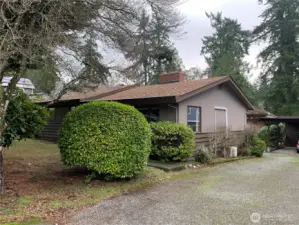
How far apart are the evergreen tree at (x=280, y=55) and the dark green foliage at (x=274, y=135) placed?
6.70m

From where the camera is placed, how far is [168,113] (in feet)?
33.4

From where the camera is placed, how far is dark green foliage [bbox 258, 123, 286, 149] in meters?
19.7

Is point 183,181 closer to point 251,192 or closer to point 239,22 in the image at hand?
point 251,192

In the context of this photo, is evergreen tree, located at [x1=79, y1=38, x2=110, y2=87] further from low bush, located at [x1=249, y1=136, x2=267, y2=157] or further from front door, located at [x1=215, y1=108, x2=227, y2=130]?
low bush, located at [x1=249, y1=136, x2=267, y2=157]

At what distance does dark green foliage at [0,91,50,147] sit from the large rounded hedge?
0.81 meters

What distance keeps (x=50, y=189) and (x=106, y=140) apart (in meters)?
1.66

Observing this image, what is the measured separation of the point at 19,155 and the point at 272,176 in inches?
347

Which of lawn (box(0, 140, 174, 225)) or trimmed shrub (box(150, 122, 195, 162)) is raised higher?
trimmed shrub (box(150, 122, 195, 162))

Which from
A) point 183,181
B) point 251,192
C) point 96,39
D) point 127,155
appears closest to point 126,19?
point 96,39

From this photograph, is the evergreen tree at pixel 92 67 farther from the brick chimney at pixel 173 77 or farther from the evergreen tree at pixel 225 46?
the evergreen tree at pixel 225 46

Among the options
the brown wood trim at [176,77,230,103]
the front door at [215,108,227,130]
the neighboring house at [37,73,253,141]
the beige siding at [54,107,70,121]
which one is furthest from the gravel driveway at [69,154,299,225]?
the beige siding at [54,107,70,121]

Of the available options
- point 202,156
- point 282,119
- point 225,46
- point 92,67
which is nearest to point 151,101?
point 202,156

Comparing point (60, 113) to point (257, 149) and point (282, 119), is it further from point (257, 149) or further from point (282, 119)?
point (282, 119)

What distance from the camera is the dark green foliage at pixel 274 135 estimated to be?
64.7ft
